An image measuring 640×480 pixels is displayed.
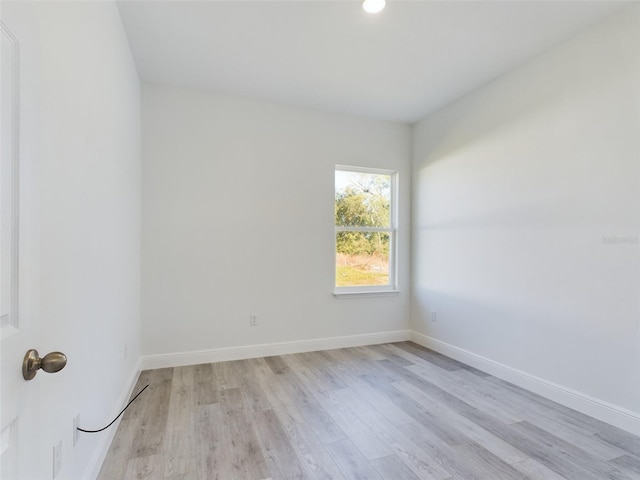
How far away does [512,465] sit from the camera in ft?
5.83

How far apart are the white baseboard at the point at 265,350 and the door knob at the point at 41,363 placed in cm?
274

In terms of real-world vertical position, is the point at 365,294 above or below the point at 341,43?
below

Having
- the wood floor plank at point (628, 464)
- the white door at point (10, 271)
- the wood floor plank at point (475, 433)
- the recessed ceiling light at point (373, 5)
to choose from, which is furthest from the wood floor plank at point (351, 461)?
the recessed ceiling light at point (373, 5)

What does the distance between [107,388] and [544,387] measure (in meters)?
3.14

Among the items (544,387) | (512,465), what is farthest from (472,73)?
(512,465)

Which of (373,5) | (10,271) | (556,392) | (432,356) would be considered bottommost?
(432,356)

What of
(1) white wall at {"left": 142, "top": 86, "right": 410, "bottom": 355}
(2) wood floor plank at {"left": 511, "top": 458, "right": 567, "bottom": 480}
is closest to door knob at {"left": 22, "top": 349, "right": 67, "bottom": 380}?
(2) wood floor plank at {"left": 511, "top": 458, "right": 567, "bottom": 480}

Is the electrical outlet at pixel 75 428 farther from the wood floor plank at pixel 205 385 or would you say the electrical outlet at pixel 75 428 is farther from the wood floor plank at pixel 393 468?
the wood floor plank at pixel 393 468

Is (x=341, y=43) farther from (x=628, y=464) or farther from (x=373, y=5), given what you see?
(x=628, y=464)

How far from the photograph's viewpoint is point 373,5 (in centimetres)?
213

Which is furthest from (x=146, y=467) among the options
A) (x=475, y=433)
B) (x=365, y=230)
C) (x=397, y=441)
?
(x=365, y=230)

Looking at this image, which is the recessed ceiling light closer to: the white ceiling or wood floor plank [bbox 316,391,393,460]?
the white ceiling

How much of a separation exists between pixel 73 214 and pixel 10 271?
0.84 meters

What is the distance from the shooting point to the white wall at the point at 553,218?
217 cm
